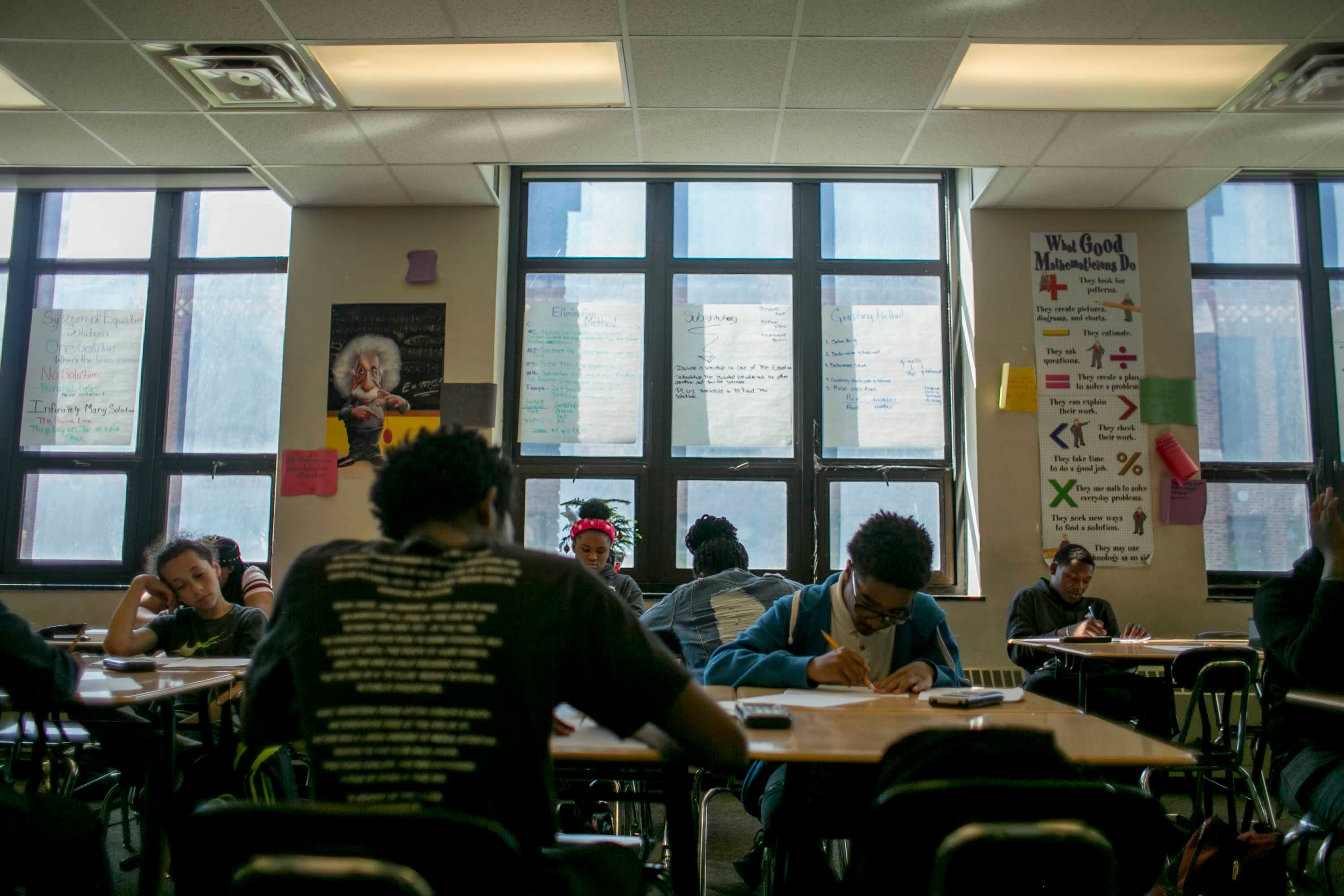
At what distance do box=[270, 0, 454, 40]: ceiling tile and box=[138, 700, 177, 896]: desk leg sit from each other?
2.32 meters

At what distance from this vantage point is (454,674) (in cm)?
114

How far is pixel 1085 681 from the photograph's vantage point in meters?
3.62

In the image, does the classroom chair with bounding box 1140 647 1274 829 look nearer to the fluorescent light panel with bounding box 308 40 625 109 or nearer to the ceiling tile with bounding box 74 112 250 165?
the fluorescent light panel with bounding box 308 40 625 109

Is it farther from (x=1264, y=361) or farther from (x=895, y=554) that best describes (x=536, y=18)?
(x=1264, y=361)

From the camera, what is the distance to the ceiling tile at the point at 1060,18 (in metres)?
3.11

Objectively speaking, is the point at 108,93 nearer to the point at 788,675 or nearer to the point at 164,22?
the point at 164,22

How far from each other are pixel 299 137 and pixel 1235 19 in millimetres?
3771

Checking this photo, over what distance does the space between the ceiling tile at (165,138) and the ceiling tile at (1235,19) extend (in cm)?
383

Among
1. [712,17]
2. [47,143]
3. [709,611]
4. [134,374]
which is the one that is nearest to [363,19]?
[712,17]

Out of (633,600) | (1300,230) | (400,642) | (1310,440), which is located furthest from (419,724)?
(1300,230)

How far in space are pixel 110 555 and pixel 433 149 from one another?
2.93 metres

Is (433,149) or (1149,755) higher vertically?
(433,149)

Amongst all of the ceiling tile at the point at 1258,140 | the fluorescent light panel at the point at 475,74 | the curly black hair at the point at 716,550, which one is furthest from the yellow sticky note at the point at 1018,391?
the fluorescent light panel at the point at 475,74

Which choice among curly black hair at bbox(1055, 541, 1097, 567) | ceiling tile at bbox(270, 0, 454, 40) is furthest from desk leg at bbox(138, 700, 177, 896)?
curly black hair at bbox(1055, 541, 1097, 567)
